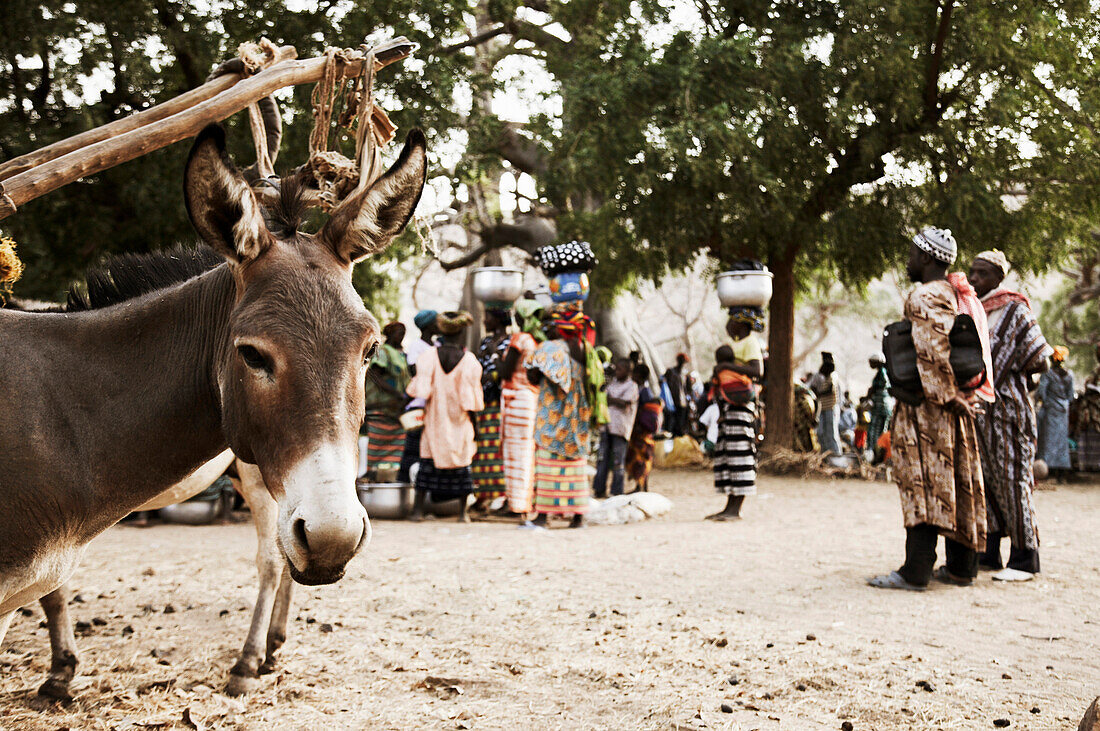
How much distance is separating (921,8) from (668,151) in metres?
4.15

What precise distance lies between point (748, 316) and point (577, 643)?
5.68 meters

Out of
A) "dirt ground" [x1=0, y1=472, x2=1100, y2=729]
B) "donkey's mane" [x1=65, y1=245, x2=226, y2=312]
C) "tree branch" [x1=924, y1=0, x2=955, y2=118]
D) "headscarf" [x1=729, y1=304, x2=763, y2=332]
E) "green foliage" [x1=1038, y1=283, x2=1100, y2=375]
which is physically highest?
"tree branch" [x1=924, y1=0, x2=955, y2=118]

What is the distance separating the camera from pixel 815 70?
1213 cm

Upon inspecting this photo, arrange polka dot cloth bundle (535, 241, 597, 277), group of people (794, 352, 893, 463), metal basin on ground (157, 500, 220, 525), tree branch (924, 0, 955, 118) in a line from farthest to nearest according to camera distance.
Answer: group of people (794, 352, 893, 463) → tree branch (924, 0, 955, 118) → metal basin on ground (157, 500, 220, 525) → polka dot cloth bundle (535, 241, 597, 277)

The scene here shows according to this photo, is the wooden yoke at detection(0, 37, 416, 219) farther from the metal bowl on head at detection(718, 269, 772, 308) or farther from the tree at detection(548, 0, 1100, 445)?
the tree at detection(548, 0, 1100, 445)

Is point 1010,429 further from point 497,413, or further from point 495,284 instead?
point 495,284

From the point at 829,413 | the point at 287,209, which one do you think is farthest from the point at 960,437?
the point at 829,413

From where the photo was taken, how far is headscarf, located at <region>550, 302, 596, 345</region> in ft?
27.6

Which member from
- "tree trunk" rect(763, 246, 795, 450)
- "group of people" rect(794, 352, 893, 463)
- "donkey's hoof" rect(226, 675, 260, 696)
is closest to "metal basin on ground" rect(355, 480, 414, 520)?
"donkey's hoof" rect(226, 675, 260, 696)

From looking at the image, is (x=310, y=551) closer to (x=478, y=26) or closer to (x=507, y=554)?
(x=507, y=554)

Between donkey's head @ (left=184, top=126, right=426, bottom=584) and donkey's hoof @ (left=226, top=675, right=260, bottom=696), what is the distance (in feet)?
5.89

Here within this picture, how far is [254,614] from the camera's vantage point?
3.79 m

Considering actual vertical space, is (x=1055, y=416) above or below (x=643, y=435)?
above

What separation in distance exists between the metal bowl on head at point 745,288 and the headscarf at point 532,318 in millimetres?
2075
